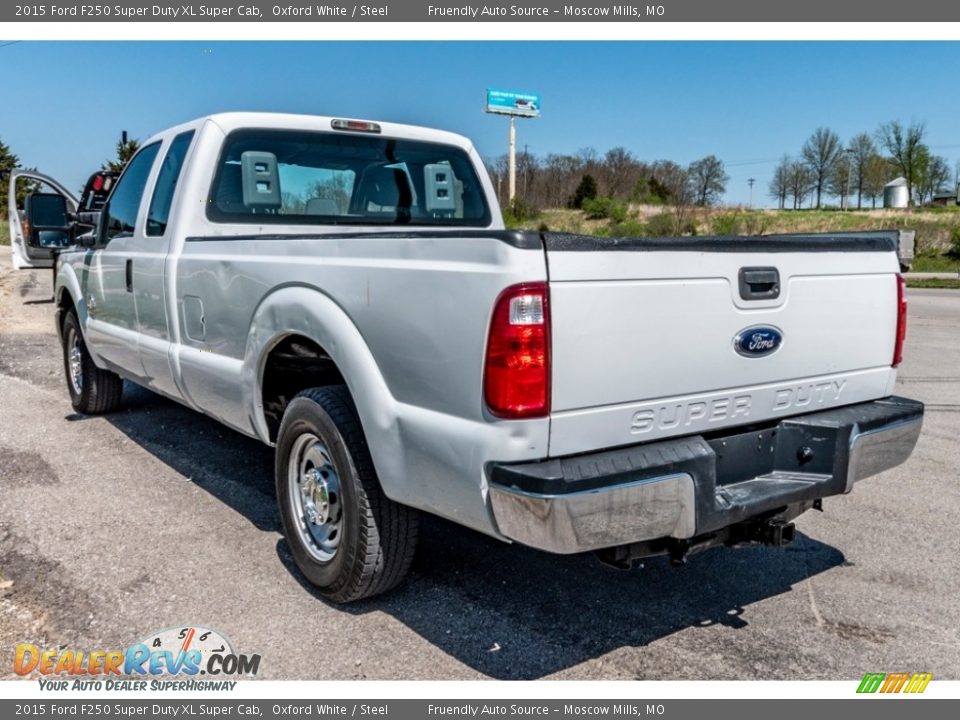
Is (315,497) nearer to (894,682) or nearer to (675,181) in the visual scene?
(894,682)

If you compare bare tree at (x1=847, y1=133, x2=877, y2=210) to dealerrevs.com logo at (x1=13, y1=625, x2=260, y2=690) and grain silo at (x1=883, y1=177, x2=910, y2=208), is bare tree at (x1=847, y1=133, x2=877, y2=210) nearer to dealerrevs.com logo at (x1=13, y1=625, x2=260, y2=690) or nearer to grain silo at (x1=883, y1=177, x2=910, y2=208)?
grain silo at (x1=883, y1=177, x2=910, y2=208)

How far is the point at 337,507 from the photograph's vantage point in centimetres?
357

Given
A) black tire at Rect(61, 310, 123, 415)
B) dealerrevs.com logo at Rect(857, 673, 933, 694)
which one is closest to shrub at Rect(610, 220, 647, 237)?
black tire at Rect(61, 310, 123, 415)

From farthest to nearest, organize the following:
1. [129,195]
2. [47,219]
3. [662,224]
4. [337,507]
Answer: [662,224] < [47,219] < [129,195] < [337,507]

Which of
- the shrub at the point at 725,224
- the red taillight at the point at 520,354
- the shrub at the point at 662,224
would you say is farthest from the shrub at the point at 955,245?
the red taillight at the point at 520,354

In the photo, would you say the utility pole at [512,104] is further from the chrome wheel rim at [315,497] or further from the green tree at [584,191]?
the chrome wheel rim at [315,497]

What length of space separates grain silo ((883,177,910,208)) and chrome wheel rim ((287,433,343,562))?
63.0 meters

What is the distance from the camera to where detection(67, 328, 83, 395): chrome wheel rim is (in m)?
6.81

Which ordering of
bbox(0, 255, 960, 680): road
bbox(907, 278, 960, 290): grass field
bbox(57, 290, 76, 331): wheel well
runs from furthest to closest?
bbox(907, 278, 960, 290): grass field
bbox(57, 290, 76, 331): wheel well
bbox(0, 255, 960, 680): road

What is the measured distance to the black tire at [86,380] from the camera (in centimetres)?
673

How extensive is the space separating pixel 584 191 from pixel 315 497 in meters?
20.4

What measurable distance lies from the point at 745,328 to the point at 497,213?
2.98 meters

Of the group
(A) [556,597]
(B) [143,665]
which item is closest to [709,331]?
(A) [556,597]
